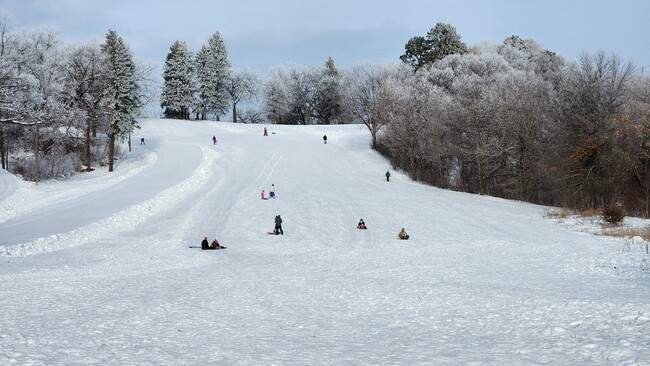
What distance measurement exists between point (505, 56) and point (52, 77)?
68.0 m

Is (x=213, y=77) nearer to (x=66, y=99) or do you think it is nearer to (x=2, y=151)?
(x=66, y=99)

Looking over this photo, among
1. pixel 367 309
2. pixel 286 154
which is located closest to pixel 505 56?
pixel 286 154

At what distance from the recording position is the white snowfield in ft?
25.2

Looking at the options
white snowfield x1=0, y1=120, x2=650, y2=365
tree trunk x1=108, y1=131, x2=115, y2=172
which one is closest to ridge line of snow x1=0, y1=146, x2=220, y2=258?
white snowfield x1=0, y1=120, x2=650, y2=365

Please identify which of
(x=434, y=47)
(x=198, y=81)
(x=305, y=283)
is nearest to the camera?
(x=305, y=283)

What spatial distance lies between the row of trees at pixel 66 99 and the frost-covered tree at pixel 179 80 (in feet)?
104

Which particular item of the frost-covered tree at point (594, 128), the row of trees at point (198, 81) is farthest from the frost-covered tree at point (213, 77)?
the frost-covered tree at point (594, 128)

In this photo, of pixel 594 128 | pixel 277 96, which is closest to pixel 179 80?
pixel 277 96

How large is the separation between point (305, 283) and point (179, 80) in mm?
85001

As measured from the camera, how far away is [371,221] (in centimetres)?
3125

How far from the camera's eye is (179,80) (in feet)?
302

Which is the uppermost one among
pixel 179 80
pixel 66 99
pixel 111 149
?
pixel 179 80

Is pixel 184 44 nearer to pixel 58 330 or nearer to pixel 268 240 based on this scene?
pixel 268 240

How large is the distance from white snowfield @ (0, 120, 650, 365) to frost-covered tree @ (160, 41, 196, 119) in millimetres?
54048
